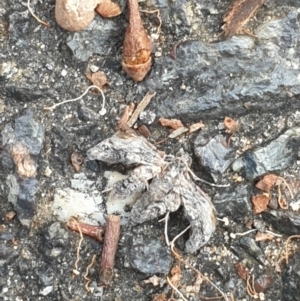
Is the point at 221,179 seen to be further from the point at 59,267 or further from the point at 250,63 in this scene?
the point at 59,267

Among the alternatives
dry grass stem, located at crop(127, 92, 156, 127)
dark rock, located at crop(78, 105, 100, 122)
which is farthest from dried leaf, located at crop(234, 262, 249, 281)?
dark rock, located at crop(78, 105, 100, 122)

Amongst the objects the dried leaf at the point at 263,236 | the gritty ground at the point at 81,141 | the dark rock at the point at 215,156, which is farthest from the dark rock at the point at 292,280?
the dark rock at the point at 215,156

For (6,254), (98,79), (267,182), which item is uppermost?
(98,79)

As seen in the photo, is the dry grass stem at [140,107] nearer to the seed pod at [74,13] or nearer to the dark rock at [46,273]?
the seed pod at [74,13]

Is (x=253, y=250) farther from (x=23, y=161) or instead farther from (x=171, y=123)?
(x=23, y=161)

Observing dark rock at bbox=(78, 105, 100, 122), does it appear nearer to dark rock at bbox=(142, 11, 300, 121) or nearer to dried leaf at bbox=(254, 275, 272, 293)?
dark rock at bbox=(142, 11, 300, 121)

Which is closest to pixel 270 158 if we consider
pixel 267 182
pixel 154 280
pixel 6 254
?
pixel 267 182

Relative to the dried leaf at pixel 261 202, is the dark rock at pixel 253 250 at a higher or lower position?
lower
